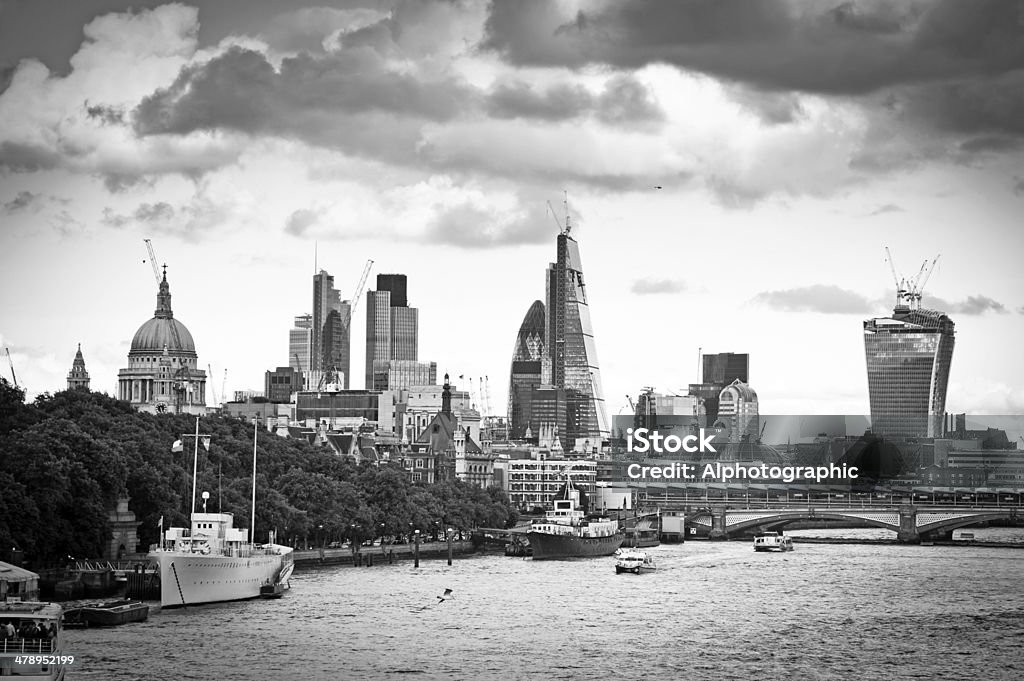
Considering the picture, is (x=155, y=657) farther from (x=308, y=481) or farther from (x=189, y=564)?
(x=308, y=481)

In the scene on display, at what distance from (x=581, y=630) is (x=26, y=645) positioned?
42.8m

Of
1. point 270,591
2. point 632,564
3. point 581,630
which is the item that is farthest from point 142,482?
point 632,564

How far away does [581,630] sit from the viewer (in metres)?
114

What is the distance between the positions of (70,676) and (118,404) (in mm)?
107298

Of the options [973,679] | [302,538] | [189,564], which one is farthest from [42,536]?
[973,679]

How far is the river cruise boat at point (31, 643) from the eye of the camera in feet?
250

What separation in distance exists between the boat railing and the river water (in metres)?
8.73

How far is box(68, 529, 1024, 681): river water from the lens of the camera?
95750mm

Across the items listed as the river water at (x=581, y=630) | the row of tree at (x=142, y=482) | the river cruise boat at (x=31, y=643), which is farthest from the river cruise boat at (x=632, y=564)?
the river cruise boat at (x=31, y=643)

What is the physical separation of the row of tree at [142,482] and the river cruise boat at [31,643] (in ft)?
130

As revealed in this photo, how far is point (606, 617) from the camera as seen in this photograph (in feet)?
404

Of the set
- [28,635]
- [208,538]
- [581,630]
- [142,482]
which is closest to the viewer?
[28,635]

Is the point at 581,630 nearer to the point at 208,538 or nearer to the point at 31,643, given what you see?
the point at 208,538

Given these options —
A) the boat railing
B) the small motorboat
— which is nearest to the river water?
the small motorboat
